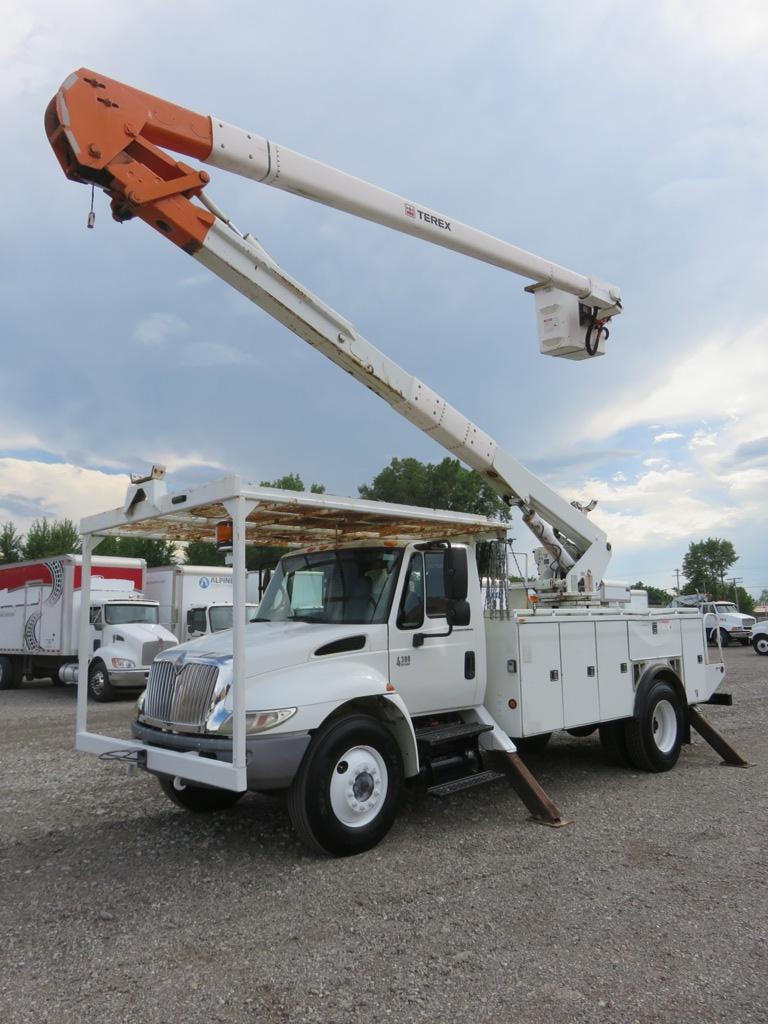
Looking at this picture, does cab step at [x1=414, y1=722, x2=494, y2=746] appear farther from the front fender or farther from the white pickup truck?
the white pickup truck

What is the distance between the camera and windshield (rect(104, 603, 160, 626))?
1803 cm

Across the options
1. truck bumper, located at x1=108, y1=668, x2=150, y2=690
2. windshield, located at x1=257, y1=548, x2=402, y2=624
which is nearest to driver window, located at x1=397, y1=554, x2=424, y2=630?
windshield, located at x1=257, y1=548, x2=402, y2=624

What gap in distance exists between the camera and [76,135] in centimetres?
582

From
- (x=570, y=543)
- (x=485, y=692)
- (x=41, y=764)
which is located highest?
(x=570, y=543)

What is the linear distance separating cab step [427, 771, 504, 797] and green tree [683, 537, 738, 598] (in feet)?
315

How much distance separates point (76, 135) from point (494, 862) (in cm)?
621

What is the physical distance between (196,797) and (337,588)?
2.18 metres

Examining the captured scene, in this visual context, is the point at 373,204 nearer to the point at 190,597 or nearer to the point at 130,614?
the point at 130,614

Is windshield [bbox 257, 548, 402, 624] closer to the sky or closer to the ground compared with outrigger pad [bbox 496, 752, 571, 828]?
closer to the sky

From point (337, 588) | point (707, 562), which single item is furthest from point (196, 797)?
point (707, 562)

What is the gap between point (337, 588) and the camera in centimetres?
652

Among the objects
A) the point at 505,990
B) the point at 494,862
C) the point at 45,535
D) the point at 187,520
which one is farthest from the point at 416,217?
the point at 45,535

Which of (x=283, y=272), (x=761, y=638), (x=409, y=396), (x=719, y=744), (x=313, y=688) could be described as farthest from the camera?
(x=761, y=638)

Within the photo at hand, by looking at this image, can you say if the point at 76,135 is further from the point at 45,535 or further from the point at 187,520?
the point at 45,535
